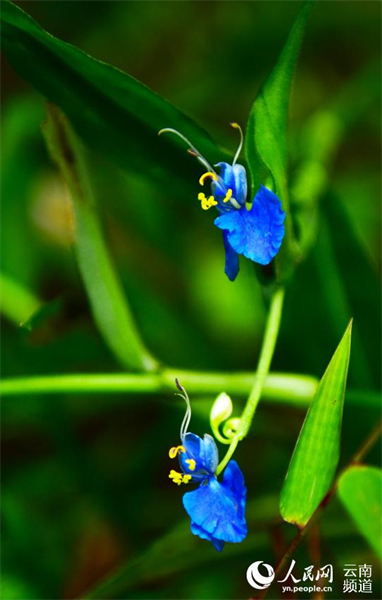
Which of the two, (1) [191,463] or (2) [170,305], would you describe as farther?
(2) [170,305]

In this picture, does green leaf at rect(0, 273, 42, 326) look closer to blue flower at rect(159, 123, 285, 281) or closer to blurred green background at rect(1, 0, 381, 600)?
blurred green background at rect(1, 0, 381, 600)

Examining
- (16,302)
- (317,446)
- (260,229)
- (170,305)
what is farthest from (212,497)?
(170,305)

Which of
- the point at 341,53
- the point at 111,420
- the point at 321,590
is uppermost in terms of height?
the point at 341,53

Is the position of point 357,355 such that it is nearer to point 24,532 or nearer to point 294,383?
point 294,383

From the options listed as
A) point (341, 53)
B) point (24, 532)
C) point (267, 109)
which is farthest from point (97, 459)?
point (341, 53)

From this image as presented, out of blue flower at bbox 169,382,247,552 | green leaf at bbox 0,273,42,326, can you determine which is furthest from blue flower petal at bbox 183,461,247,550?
green leaf at bbox 0,273,42,326

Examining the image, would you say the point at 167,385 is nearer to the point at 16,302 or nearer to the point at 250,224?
the point at 250,224
